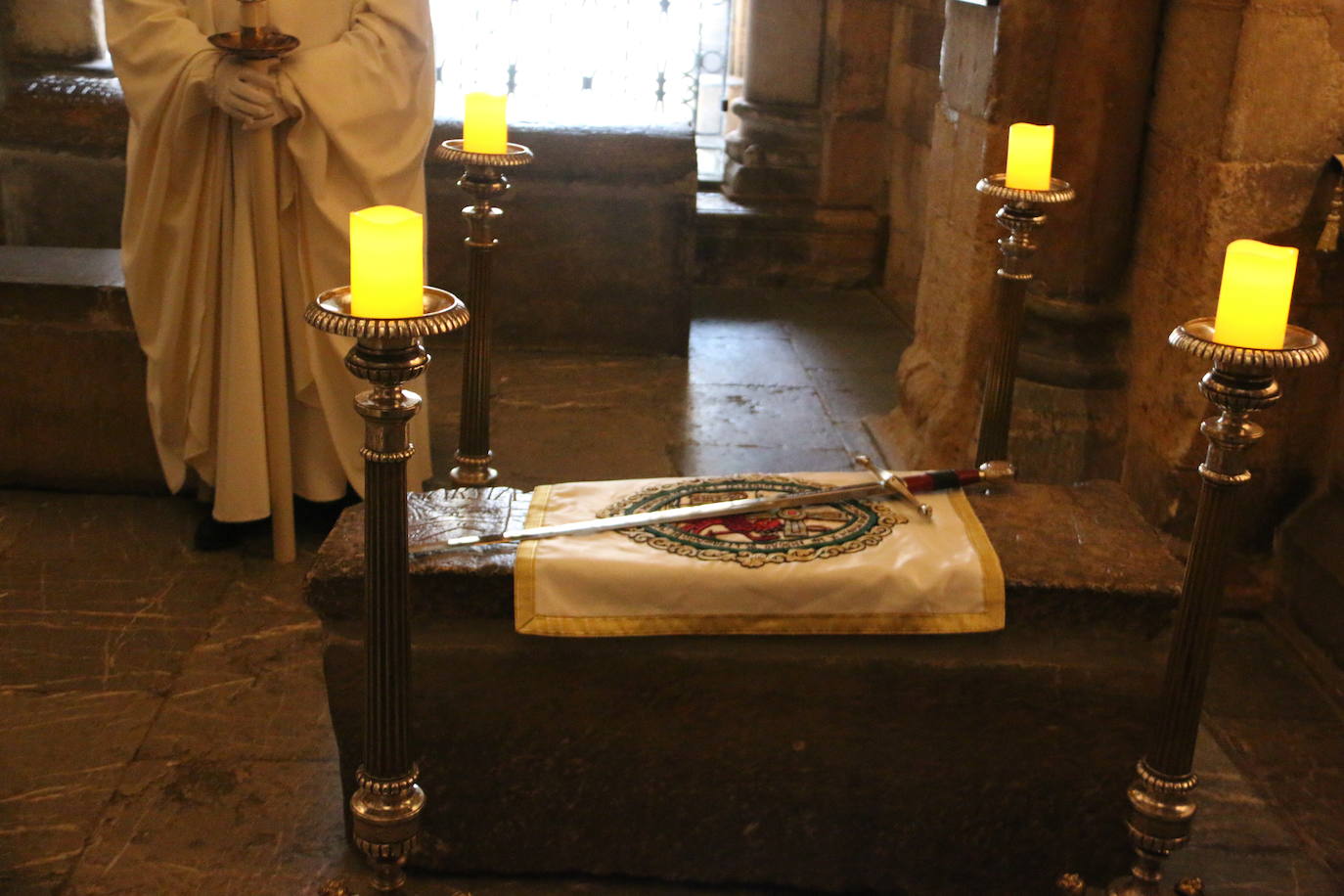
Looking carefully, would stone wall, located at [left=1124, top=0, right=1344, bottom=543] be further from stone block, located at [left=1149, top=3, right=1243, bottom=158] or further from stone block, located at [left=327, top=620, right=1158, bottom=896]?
stone block, located at [left=327, top=620, right=1158, bottom=896]

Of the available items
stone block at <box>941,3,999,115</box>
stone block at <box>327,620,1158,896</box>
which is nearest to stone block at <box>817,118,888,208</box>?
stone block at <box>941,3,999,115</box>

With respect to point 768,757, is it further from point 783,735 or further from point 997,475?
point 997,475

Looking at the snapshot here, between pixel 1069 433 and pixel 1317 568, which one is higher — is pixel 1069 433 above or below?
above

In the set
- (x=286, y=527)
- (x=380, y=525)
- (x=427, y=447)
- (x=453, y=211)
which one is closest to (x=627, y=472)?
(x=427, y=447)

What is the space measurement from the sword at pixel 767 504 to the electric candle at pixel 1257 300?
749 mm

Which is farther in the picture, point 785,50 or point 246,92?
point 785,50

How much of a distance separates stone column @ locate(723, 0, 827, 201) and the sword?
426 centimetres

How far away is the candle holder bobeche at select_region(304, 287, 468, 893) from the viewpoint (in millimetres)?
1830

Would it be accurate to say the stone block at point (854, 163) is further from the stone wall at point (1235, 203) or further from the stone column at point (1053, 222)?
the stone wall at point (1235, 203)

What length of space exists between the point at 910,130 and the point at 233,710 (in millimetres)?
4354

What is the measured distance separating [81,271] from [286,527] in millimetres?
1052

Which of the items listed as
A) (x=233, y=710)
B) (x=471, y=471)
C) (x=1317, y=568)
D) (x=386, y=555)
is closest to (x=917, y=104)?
(x=1317, y=568)

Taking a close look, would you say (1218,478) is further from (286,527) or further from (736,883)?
(286,527)

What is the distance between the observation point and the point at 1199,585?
215 cm
